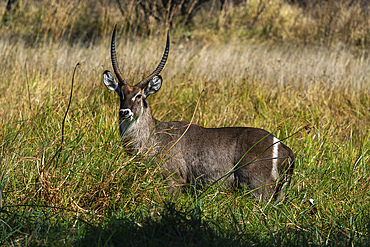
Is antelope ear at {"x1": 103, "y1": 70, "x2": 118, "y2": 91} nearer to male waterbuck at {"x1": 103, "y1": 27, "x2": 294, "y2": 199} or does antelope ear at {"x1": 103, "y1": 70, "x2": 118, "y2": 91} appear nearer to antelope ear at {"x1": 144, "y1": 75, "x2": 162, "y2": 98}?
male waterbuck at {"x1": 103, "y1": 27, "x2": 294, "y2": 199}

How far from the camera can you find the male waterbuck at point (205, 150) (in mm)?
3707

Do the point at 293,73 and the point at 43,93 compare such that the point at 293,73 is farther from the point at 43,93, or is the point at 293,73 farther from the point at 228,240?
the point at 228,240

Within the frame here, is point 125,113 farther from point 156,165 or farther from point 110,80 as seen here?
point 156,165

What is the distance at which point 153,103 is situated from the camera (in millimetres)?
5395

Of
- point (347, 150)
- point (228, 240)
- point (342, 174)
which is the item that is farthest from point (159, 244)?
point (347, 150)

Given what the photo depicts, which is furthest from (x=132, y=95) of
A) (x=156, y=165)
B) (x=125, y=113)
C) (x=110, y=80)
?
(x=156, y=165)

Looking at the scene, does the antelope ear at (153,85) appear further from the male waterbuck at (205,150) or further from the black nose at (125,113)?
the black nose at (125,113)

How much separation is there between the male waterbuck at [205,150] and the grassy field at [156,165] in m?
0.19

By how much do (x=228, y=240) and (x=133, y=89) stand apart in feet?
6.87

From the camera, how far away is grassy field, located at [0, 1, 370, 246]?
107 inches

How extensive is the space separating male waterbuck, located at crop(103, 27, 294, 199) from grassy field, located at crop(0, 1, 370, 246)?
0.19 metres

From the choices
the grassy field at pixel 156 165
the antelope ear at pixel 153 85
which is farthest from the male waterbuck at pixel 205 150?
the grassy field at pixel 156 165

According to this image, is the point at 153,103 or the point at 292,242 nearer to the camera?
the point at 292,242

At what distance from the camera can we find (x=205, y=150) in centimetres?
400
